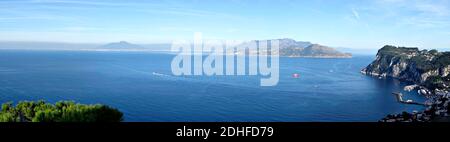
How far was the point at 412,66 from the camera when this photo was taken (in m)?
58.9

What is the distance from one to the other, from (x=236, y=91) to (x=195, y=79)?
1028cm

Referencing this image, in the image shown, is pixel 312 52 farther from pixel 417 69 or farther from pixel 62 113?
pixel 62 113

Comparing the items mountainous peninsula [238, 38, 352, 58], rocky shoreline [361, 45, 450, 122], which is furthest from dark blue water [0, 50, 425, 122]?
mountainous peninsula [238, 38, 352, 58]

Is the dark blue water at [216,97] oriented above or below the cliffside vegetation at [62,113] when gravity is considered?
below

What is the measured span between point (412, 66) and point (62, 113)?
58.1m

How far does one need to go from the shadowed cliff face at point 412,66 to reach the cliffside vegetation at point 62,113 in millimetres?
46668

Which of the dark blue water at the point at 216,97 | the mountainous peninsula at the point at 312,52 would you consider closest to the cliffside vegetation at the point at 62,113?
the dark blue water at the point at 216,97

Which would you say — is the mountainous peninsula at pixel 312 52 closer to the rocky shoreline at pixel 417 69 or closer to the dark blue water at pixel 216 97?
the rocky shoreline at pixel 417 69

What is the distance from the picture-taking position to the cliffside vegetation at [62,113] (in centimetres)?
930

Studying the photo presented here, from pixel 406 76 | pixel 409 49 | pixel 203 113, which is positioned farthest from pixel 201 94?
pixel 409 49

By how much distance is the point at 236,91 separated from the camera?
1508 inches

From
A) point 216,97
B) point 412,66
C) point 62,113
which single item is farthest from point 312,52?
point 62,113

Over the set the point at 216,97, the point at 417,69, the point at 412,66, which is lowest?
the point at 216,97

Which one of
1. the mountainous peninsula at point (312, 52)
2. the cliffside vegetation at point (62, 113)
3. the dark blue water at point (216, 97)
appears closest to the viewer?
the cliffside vegetation at point (62, 113)
